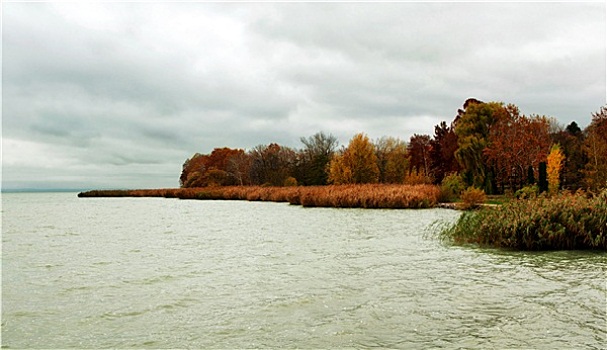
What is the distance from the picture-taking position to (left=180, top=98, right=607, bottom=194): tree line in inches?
1277

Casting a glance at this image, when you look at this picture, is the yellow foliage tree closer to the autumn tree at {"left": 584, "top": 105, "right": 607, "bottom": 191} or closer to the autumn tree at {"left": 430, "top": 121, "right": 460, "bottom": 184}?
the autumn tree at {"left": 584, "top": 105, "right": 607, "bottom": 191}

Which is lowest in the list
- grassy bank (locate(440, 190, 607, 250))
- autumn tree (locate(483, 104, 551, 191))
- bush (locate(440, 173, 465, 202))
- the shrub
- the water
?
the water

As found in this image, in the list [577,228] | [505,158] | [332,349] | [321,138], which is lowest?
[332,349]

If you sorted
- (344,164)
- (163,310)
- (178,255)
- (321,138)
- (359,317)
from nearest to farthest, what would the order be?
(359,317)
(163,310)
(178,255)
(344,164)
(321,138)

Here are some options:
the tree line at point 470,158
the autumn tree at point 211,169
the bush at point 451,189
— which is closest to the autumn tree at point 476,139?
the tree line at point 470,158

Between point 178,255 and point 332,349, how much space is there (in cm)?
761

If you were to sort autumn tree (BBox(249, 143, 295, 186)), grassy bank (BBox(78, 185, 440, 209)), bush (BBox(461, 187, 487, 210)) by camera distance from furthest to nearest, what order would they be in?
autumn tree (BBox(249, 143, 295, 186)) < grassy bank (BBox(78, 185, 440, 209)) < bush (BBox(461, 187, 487, 210))

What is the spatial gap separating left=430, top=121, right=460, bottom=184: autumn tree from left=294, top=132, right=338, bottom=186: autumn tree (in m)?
11.2

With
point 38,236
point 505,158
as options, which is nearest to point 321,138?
point 505,158

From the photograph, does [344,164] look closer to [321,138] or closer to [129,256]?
[321,138]

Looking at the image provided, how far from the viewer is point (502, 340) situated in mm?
5000

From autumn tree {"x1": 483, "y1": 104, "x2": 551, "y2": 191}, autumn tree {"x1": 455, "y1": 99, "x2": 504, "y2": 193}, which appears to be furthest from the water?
autumn tree {"x1": 455, "y1": 99, "x2": 504, "y2": 193}

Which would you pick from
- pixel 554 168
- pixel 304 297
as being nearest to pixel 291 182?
pixel 554 168

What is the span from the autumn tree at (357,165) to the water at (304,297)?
30744 mm
